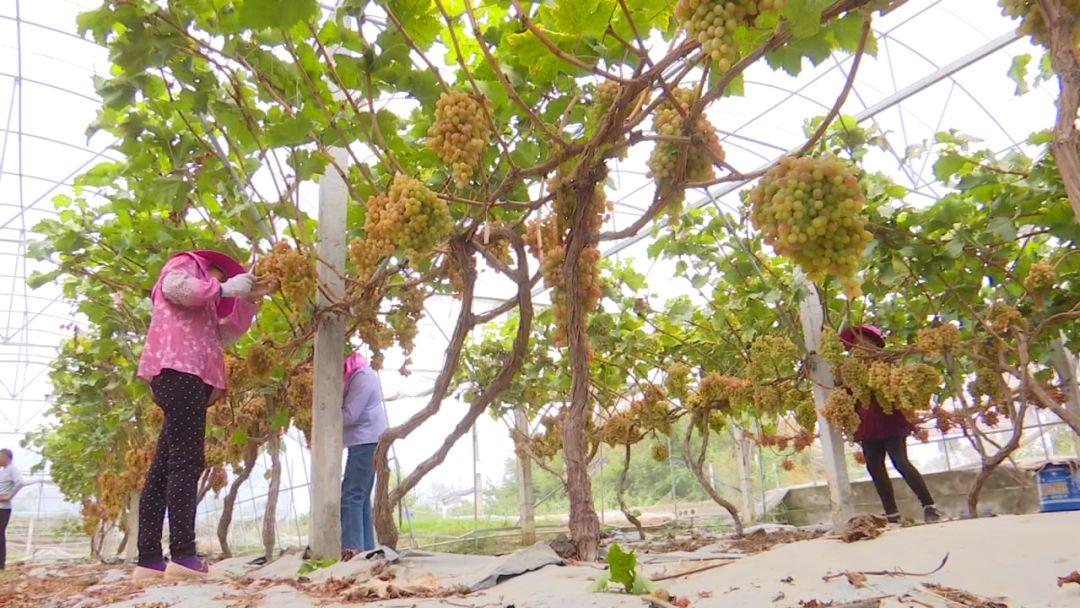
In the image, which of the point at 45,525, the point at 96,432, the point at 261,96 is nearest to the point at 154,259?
the point at 261,96

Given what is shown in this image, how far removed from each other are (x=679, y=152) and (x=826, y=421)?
12.0 feet

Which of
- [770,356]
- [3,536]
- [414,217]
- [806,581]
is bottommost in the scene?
[3,536]

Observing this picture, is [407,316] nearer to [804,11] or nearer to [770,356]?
[770,356]

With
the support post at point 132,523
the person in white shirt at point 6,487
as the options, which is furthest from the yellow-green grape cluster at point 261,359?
the person in white shirt at point 6,487

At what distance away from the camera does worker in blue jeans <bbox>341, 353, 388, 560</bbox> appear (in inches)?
177

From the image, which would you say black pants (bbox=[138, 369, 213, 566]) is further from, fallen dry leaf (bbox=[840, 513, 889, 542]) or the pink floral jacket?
fallen dry leaf (bbox=[840, 513, 889, 542])

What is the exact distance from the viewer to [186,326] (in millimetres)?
3273

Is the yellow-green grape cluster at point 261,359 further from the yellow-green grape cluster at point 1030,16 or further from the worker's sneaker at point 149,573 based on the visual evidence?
the yellow-green grape cluster at point 1030,16

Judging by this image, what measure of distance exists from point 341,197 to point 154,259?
148 centimetres

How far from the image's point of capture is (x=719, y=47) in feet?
4.50

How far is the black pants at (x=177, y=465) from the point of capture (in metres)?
3.16

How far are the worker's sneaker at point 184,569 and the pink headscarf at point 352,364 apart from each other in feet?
5.43

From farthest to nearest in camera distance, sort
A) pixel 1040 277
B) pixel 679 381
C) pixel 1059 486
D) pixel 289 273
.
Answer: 1. pixel 679 381
2. pixel 1059 486
3. pixel 1040 277
4. pixel 289 273

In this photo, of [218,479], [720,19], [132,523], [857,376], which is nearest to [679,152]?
[720,19]
